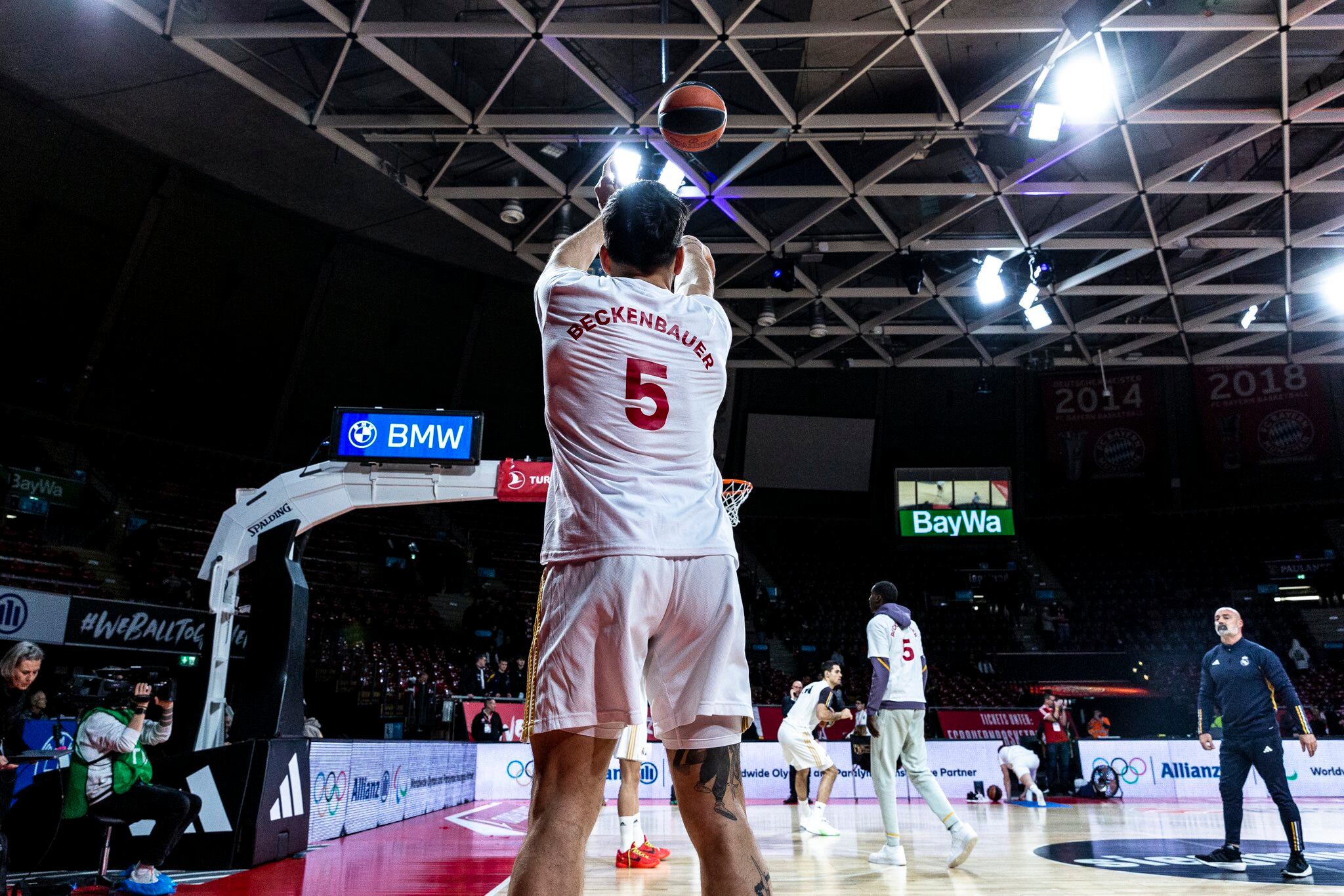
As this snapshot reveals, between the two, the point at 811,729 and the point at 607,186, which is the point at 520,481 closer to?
the point at 811,729

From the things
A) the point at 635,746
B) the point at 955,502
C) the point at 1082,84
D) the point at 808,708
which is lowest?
the point at 635,746

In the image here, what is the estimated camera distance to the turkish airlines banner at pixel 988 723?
63.2ft

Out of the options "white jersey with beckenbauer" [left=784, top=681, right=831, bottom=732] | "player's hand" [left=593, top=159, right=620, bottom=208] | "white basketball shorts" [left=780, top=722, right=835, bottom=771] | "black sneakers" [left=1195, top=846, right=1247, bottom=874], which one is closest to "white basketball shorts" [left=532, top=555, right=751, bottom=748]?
"player's hand" [left=593, top=159, right=620, bottom=208]

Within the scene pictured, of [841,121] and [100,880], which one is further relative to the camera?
[841,121]

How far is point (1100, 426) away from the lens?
30.5 metres

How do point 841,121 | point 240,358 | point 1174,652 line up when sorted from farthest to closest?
point 1174,652 → point 240,358 → point 841,121

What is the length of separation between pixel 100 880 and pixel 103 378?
739 inches

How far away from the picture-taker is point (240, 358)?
23.3m

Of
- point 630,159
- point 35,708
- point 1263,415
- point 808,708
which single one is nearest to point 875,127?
point 630,159

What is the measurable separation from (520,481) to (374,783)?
133 inches

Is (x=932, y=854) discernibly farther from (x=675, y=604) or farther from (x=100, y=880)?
(x=675, y=604)

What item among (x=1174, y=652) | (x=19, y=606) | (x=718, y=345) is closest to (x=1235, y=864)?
(x=718, y=345)

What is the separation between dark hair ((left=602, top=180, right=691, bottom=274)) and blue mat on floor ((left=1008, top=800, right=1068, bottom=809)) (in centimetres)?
1304

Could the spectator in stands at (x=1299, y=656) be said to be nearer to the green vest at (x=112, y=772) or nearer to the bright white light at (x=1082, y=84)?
the bright white light at (x=1082, y=84)
